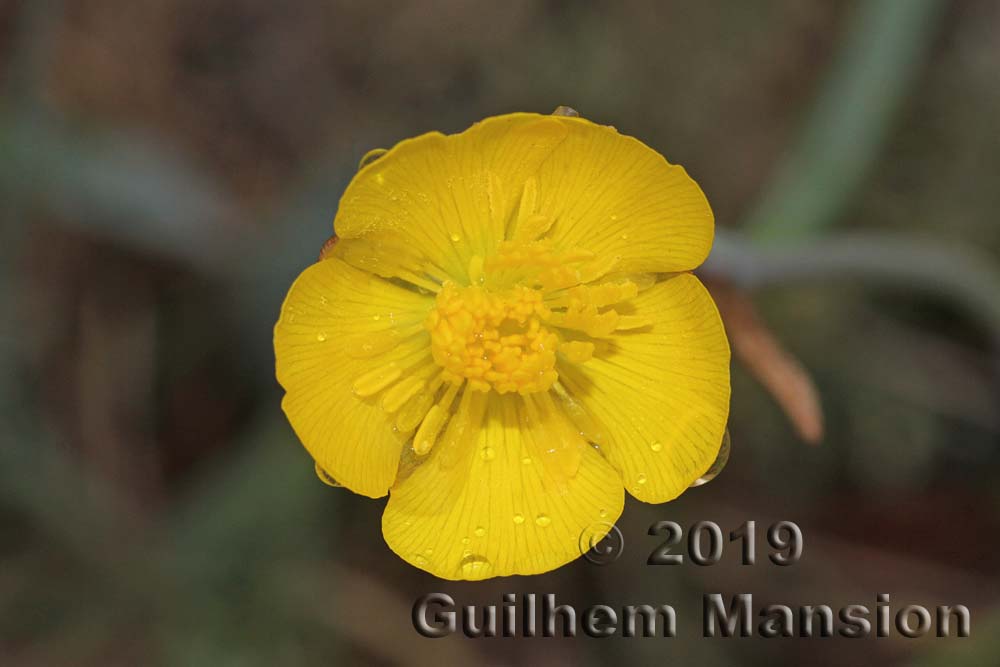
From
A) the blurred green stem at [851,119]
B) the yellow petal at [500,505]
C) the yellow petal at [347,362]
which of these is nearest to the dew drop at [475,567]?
the yellow petal at [500,505]

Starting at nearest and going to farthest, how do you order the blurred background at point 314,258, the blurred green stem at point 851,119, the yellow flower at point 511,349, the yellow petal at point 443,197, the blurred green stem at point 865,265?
the yellow petal at point 443,197 → the yellow flower at point 511,349 → the blurred green stem at point 865,265 → the blurred green stem at point 851,119 → the blurred background at point 314,258

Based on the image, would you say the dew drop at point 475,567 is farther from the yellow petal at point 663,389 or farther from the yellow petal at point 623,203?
the yellow petal at point 623,203

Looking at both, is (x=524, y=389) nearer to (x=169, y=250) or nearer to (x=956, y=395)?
(x=169, y=250)

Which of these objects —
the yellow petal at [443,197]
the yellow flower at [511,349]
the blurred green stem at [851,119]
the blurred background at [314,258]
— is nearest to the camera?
the yellow petal at [443,197]

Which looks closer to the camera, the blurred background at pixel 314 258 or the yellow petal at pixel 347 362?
the yellow petal at pixel 347 362

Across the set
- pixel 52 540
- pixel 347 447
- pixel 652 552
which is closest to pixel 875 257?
pixel 652 552

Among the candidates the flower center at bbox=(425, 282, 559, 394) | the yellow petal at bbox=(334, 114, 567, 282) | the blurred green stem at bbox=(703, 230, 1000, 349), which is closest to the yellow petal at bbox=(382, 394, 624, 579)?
the flower center at bbox=(425, 282, 559, 394)

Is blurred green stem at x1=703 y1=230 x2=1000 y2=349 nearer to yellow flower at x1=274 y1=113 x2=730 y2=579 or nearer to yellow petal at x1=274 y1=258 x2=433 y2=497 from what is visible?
yellow flower at x1=274 y1=113 x2=730 y2=579

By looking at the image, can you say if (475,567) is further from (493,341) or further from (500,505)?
(493,341)
